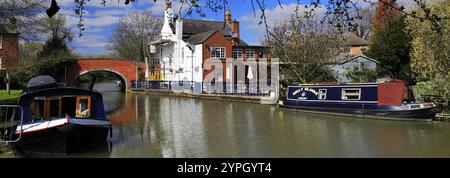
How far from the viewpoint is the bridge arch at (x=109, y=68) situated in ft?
151

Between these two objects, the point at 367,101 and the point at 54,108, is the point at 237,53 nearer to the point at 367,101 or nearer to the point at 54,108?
the point at 367,101

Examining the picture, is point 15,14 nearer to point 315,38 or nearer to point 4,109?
point 4,109

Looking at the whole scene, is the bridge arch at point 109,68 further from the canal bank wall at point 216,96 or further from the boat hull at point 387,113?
the boat hull at point 387,113

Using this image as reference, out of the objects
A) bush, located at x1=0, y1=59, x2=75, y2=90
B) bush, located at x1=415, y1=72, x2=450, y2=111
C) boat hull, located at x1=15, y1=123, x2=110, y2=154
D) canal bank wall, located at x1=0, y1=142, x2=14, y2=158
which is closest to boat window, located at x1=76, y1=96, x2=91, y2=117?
boat hull, located at x1=15, y1=123, x2=110, y2=154

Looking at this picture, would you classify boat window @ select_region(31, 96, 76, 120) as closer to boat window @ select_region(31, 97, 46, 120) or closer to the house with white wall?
boat window @ select_region(31, 97, 46, 120)

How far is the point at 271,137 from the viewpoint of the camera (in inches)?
604

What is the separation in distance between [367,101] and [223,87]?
16.1 meters

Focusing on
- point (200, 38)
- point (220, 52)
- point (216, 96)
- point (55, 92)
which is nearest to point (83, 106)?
point (55, 92)

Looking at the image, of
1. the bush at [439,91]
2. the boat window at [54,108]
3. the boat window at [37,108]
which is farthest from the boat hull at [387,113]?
the boat window at [37,108]

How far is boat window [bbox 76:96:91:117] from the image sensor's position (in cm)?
1373

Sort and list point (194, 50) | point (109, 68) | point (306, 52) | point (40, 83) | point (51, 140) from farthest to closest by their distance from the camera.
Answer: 1. point (109, 68)
2. point (194, 50)
3. point (306, 52)
4. point (40, 83)
5. point (51, 140)

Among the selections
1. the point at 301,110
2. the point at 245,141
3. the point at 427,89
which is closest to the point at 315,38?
the point at 301,110

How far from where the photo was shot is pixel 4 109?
1587cm

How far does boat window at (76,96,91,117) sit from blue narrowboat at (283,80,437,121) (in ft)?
41.7
